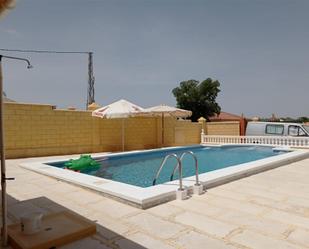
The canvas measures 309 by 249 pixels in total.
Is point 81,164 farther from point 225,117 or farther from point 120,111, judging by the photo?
point 225,117

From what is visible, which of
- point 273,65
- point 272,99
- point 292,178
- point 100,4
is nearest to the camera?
point 292,178

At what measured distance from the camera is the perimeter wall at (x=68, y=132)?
1010 cm

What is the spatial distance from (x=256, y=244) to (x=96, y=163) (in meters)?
6.64

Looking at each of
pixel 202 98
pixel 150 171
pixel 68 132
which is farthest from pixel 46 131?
pixel 202 98

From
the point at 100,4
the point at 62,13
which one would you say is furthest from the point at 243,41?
the point at 62,13

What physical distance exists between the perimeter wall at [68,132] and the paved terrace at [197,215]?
16.7ft

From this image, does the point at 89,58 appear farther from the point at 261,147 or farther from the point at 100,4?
the point at 261,147

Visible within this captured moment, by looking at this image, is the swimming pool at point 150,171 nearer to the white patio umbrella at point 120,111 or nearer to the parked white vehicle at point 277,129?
the parked white vehicle at point 277,129

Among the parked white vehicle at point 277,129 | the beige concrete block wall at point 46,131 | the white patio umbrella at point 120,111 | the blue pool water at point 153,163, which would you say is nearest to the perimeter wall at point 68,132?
the beige concrete block wall at point 46,131

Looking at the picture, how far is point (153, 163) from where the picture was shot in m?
10.1

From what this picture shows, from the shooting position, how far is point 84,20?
11648 mm

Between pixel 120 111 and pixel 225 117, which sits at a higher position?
pixel 225 117

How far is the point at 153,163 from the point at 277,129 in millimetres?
8432

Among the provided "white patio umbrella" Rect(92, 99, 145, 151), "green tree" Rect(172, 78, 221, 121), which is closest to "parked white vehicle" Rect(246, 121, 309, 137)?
"white patio umbrella" Rect(92, 99, 145, 151)
